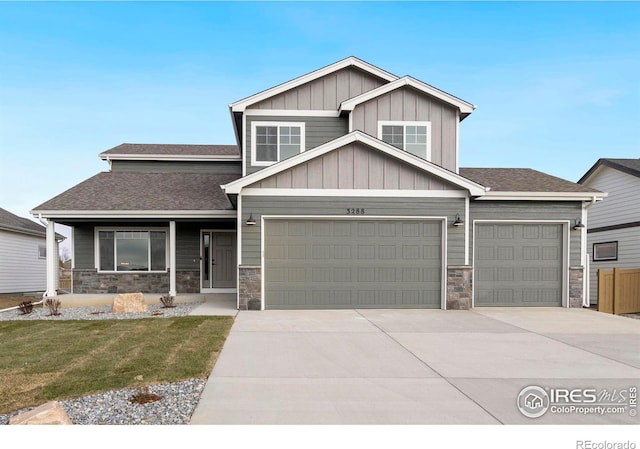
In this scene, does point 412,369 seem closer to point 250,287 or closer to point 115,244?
point 250,287

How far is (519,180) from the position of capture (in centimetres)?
1319

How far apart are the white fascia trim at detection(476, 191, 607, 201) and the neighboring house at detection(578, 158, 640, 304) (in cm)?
521

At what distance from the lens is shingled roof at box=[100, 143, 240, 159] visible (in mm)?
17234

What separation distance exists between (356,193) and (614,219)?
12.3 meters

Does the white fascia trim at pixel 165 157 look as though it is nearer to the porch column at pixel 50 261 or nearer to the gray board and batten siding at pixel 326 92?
the gray board and batten siding at pixel 326 92

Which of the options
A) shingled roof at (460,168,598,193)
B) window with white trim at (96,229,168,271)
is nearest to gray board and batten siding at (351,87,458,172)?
shingled roof at (460,168,598,193)

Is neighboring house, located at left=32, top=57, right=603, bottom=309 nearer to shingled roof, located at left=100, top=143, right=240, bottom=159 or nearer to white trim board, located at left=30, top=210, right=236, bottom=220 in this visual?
white trim board, located at left=30, top=210, right=236, bottom=220

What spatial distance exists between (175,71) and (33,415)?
591 inches

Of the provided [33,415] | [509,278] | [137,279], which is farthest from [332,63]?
[33,415]

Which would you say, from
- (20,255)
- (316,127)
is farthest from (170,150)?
(20,255)

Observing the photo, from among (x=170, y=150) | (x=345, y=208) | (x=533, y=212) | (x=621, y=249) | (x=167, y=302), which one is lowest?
(x=167, y=302)

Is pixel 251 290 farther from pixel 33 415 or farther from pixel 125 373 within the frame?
pixel 33 415
